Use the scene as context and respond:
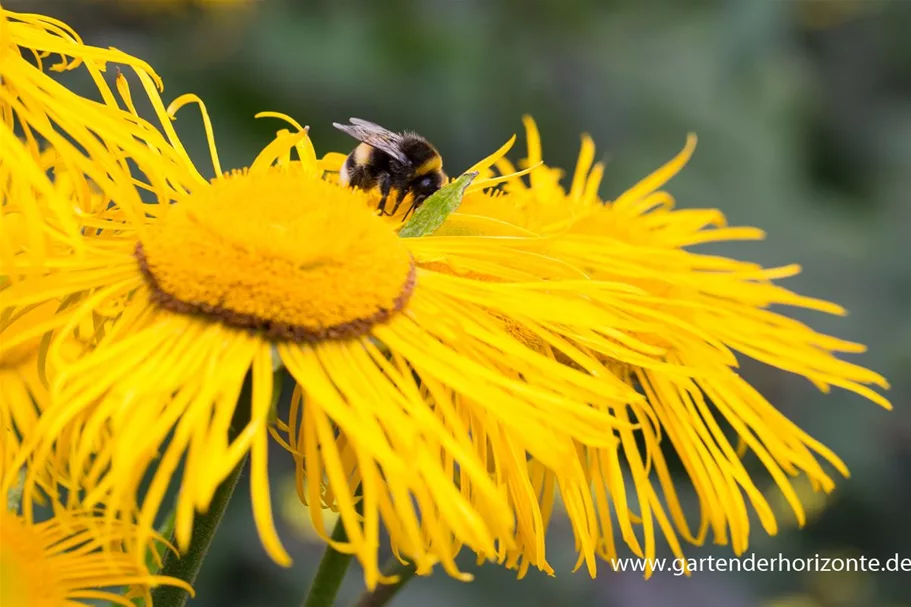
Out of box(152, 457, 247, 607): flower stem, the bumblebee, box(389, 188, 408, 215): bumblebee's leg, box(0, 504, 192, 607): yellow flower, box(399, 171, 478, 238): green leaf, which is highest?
box(399, 171, 478, 238): green leaf

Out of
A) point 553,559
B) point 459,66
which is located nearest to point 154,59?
point 459,66

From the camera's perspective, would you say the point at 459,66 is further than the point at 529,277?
Yes

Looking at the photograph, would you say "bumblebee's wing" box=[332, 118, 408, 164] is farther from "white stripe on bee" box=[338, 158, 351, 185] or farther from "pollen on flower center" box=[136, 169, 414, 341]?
"pollen on flower center" box=[136, 169, 414, 341]

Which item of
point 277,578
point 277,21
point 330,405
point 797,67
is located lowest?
point 277,578

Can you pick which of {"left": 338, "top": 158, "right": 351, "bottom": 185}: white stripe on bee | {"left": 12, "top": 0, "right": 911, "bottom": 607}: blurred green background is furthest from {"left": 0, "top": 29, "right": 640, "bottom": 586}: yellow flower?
{"left": 12, "top": 0, "right": 911, "bottom": 607}: blurred green background

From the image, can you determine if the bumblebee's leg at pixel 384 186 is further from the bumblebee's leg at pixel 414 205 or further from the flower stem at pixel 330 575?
the flower stem at pixel 330 575

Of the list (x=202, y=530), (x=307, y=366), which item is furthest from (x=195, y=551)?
(x=307, y=366)

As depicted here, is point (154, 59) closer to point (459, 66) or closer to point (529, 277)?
point (459, 66)

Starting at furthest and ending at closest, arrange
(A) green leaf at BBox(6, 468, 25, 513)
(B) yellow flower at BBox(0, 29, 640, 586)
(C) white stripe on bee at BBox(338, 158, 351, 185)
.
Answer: (C) white stripe on bee at BBox(338, 158, 351, 185), (A) green leaf at BBox(6, 468, 25, 513), (B) yellow flower at BBox(0, 29, 640, 586)
